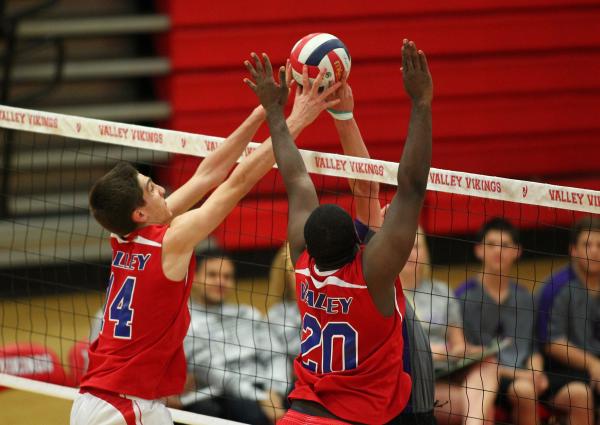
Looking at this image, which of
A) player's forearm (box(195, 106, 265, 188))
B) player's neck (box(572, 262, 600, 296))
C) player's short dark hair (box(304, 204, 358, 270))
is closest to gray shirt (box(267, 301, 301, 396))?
player's forearm (box(195, 106, 265, 188))

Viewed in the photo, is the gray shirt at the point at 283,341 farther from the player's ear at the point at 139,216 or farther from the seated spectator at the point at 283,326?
the player's ear at the point at 139,216

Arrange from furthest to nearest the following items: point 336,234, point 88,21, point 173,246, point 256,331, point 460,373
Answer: point 88,21 → point 256,331 → point 460,373 → point 173,246 → point 336,234

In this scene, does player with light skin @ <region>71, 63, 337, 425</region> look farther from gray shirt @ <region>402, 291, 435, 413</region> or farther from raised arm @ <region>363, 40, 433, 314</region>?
gray shirt @ <region>402, 291, 435, 413</region>

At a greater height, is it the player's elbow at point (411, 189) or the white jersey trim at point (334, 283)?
the player's elbow at point (411, 189)

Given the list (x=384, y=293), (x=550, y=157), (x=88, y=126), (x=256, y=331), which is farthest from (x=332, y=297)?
(x=550, y=157)

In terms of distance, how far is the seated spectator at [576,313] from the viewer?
673 cm

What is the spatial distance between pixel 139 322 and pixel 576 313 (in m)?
3.23

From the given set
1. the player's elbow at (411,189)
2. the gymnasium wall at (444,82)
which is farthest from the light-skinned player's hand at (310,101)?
the gymnasium wall at (444,82)

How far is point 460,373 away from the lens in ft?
21.7

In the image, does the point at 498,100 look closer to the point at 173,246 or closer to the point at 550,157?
the point at 550,157

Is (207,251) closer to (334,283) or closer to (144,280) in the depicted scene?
(144,280)

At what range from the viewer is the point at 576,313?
682 cm

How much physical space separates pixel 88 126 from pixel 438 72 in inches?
227

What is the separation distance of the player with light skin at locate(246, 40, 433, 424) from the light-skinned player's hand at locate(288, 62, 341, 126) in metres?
0.60
